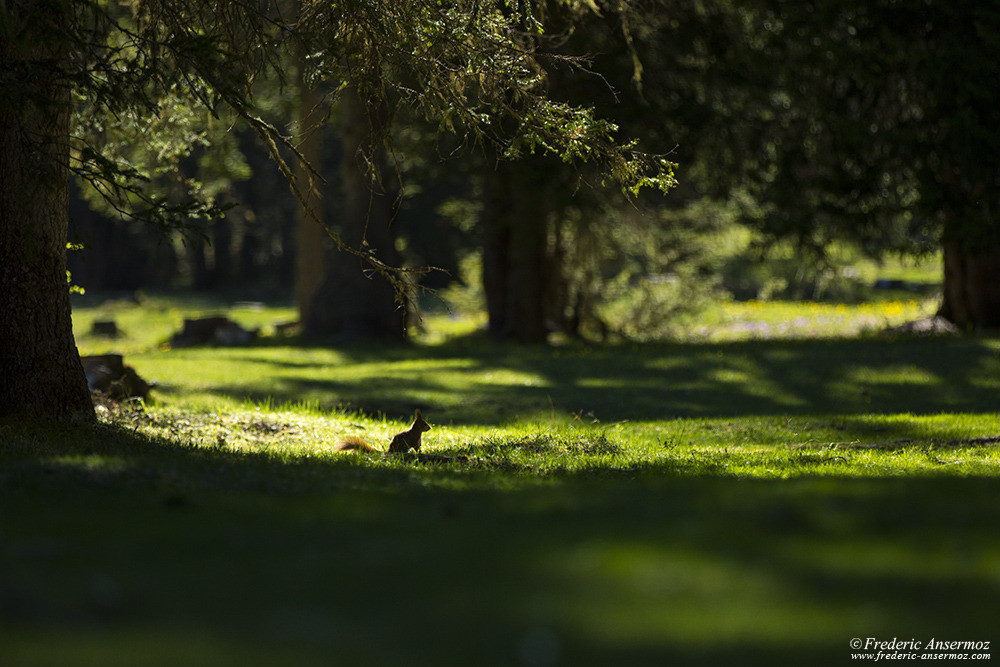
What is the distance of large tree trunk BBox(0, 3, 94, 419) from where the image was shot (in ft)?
30.5

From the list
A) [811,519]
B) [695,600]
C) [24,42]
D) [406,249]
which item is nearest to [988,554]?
[811,519]

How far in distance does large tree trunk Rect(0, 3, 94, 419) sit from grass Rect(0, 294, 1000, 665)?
1.74 ft

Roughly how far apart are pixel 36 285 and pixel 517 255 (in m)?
15.3

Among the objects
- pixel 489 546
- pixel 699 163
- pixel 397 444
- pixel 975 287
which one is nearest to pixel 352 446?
pixel 397 444

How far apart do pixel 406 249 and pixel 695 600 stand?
48.1 metres

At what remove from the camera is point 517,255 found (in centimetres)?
2397

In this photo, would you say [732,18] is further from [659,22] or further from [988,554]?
[988,554]

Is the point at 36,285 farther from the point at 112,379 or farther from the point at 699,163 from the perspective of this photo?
the point at 699,163

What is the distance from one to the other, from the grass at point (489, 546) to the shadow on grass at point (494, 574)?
14mm

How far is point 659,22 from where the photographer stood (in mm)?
22672

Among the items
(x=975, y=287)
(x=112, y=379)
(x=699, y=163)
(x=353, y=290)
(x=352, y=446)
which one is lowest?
(x=352, y=446)

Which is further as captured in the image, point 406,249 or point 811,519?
point 406,249

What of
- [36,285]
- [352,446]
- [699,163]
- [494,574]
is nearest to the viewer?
[494,574]

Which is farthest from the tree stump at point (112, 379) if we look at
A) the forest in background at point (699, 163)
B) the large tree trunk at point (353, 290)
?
the large tree trunk at point (353, 290)
